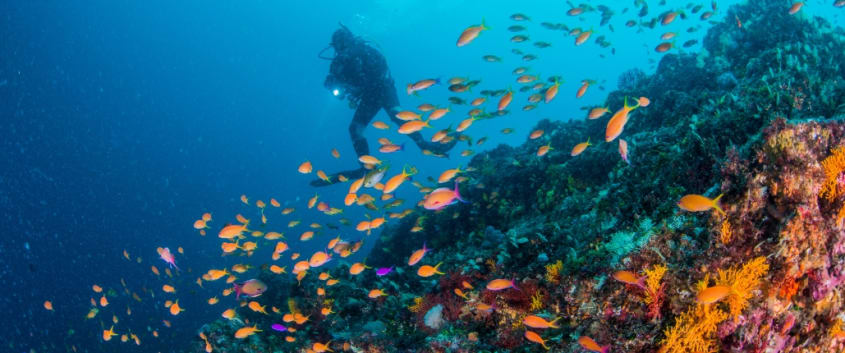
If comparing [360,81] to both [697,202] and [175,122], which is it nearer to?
[697,202]

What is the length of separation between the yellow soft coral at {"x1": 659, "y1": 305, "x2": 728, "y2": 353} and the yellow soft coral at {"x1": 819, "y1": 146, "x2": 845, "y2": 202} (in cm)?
125

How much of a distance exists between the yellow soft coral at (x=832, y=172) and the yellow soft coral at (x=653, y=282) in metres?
1.27

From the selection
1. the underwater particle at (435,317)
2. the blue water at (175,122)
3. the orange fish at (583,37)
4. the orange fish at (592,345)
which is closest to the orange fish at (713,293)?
the orange fish at (592,345)

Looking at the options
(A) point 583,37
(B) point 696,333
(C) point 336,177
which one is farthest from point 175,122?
(B) point 696,333

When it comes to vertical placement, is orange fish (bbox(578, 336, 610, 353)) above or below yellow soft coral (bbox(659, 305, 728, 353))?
above

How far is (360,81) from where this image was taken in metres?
13.5

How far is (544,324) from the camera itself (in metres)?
3.06

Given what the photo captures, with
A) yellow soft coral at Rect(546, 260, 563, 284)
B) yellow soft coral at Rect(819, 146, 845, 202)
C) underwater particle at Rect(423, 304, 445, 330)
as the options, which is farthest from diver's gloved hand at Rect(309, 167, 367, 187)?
yellow soft coral at Rect(819, 146, 845, 202)

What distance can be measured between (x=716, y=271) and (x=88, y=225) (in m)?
72.9

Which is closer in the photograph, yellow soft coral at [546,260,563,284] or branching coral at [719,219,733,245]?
branching coral at [719,219,733,245]

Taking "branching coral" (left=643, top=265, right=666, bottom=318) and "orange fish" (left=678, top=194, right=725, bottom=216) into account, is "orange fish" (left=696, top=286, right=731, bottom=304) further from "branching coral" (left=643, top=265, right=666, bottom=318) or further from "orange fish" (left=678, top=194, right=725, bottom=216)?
"orange fish" (left=678, top=194, right=725, bottom=216)

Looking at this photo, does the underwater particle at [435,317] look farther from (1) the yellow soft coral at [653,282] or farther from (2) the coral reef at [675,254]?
(1) the yellow soft coral at [653,282]

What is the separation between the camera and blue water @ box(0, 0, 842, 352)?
35.0m

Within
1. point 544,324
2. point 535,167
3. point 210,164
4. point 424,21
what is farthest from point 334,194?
point 544,324
